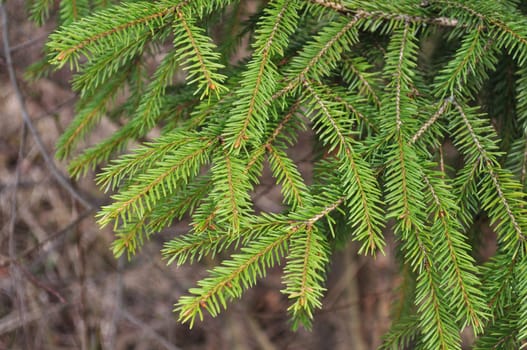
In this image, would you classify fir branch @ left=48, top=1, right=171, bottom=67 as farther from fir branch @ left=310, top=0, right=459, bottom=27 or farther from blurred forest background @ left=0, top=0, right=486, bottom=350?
blurred forest background @ left=0, top=0, right=486, bottom=350

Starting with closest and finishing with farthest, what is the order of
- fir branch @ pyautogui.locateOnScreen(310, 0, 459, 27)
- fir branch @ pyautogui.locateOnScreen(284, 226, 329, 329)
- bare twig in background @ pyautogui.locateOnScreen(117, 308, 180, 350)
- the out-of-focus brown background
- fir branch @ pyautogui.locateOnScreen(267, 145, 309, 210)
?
fir branch @ pyautogui.locateOnScreen(284, 226, 329, 329) → fir branch @ pyautogui.locateOnScreen(267, 145, 309, 210) → fir branch @ pyautogui.locateOnScreen(310, 0, 459, 27) → bare twig in background @ pyautogui.locateOnScreen(117, 308, 180, 350) → the out-of-focus brown background

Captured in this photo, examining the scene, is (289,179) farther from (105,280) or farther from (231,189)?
(105,280)

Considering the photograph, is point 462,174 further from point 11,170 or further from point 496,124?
point 11,170

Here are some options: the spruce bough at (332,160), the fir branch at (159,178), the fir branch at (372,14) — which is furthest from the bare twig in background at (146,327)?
the fir branch at (372,14)

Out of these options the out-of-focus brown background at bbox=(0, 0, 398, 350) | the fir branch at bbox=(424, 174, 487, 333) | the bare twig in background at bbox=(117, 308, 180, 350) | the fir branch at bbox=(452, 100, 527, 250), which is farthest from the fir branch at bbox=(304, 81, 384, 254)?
the out-of-focus brown background at bbox=(0, 0, 398, 350)

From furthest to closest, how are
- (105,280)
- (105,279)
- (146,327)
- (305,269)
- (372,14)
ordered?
(105,280) → (105,279) → (146,327) → (372,14) → (305,269)

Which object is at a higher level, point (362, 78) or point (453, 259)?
point (362, 78)


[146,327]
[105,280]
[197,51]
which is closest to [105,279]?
[105,280]

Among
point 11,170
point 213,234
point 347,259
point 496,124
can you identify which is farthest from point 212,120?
point 11,170

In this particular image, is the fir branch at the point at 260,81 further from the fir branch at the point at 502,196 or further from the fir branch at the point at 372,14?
the fir branch at the point at 502,196

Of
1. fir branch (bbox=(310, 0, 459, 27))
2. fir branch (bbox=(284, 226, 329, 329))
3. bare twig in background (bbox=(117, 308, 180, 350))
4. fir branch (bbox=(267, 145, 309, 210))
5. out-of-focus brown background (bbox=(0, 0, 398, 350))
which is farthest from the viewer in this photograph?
out-of-focus brown background (bbox=(0, 0, 398, 350))

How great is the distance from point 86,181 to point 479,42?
3.58 metres

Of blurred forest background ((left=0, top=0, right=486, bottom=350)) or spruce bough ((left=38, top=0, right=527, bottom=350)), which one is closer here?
spruce bough ((left=38, top=0, right=527, bottom=350))

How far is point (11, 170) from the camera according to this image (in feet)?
14.3
